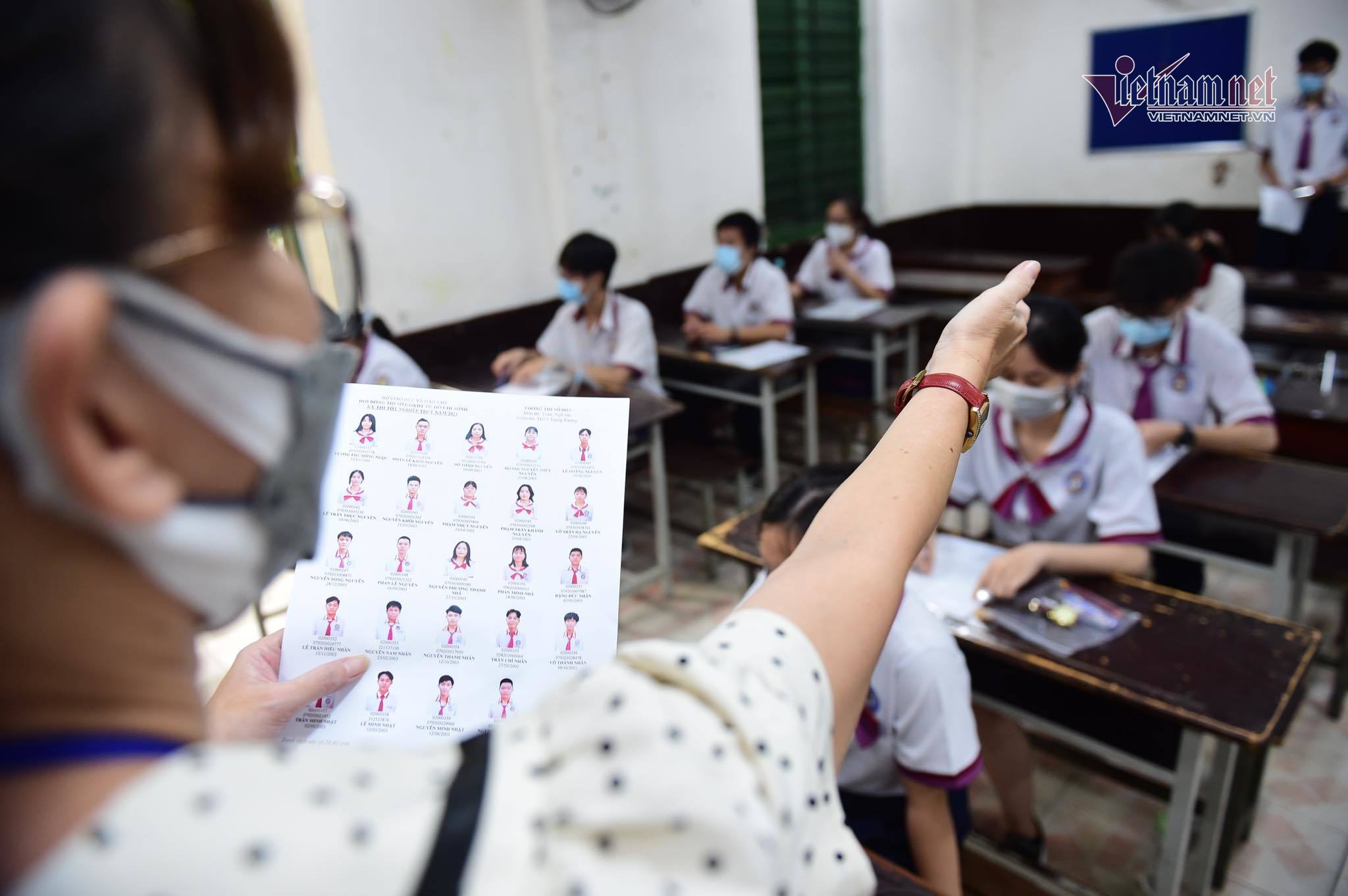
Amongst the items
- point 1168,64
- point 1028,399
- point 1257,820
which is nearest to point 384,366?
point 1028,399

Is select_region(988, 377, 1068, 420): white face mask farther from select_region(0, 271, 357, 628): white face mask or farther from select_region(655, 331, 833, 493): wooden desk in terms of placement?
select_region(0, 271, 357, 628): white face mask

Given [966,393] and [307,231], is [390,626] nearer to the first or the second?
[307,231]

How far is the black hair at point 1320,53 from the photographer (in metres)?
5.28

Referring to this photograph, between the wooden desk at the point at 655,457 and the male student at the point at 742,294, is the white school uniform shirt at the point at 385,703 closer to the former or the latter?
the wooden desk at the point at 655,457

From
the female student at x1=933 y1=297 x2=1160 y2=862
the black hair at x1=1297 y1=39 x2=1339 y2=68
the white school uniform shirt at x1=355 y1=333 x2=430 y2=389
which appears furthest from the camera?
the black hair at x1=1297 y1=39 x2=1339 y2=68

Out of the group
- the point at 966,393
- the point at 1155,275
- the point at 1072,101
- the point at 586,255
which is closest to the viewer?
the point at 966,393

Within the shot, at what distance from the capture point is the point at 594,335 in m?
3.96

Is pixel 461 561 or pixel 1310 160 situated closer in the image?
pixel 461 561

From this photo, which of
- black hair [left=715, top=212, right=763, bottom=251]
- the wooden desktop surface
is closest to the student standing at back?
black hair [left=715, top=212, right=763, bottom=251]

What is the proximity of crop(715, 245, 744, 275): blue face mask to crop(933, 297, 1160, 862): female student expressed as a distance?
2.43 meters

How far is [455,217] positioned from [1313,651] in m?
3.95

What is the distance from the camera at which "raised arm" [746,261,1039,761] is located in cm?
53

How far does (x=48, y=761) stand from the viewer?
1.03 feet
